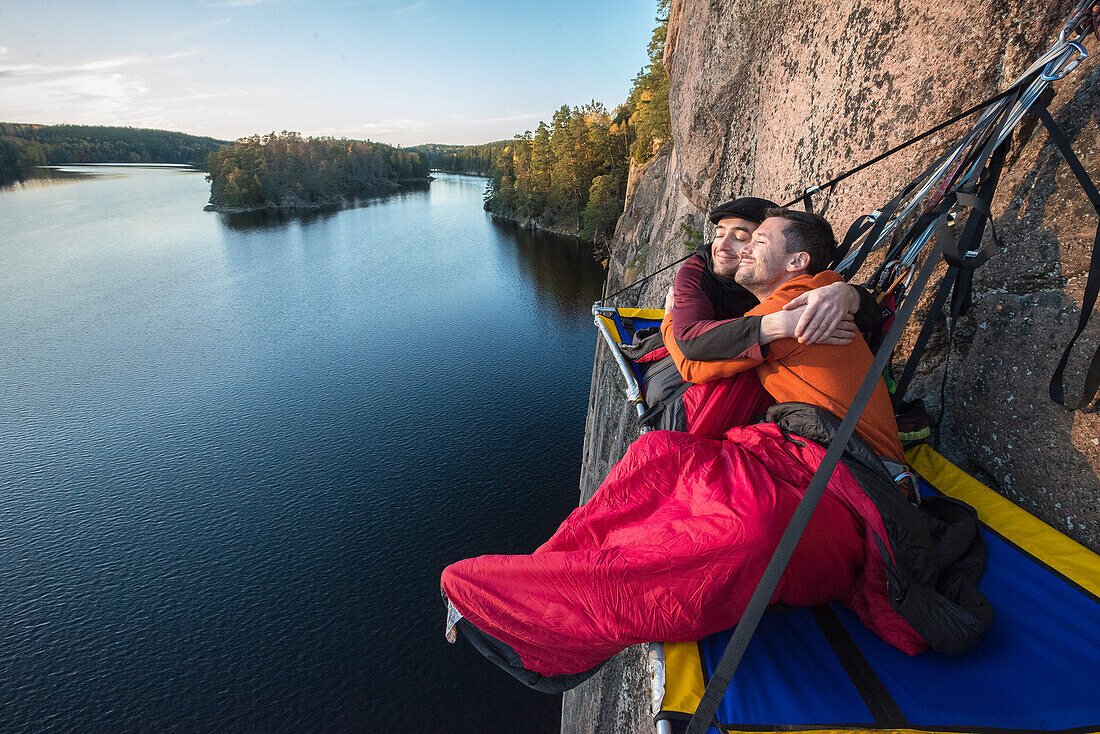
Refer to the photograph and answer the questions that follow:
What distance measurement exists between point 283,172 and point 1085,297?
302ft

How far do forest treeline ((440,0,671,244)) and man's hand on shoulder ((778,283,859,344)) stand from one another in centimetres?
3086

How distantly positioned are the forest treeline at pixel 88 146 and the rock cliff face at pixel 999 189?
A: 15393cm

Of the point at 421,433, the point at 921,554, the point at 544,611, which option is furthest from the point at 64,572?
the point at 921,554

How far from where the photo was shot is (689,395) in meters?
2.67

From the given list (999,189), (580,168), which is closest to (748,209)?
(999,189)

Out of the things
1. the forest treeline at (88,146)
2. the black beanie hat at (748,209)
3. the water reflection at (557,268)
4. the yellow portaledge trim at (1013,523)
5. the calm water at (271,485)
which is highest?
the forest treeline at (88,146)

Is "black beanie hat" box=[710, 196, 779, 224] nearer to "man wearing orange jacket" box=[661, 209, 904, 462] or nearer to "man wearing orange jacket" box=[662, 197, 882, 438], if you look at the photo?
"man wearing orange jacket" box=[662, 197, 882, 438]

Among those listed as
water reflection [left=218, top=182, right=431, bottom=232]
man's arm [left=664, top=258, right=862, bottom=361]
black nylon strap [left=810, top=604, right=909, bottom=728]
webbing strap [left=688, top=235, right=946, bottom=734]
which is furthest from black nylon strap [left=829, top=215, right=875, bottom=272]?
water reflection [left=218, top=182, right=431, bottom=232]

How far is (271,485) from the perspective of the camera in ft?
68.7

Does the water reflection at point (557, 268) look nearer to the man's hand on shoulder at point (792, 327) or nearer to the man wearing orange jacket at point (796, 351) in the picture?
the man wearing orange jacket at point (796, 351)

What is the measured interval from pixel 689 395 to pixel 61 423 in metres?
32.0

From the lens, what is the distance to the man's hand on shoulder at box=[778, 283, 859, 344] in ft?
6.89

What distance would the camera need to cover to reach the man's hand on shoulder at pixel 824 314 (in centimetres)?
210

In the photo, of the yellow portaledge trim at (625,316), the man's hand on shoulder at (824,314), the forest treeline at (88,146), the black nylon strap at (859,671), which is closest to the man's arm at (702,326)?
the man's hand on shoulder at (824,314)
